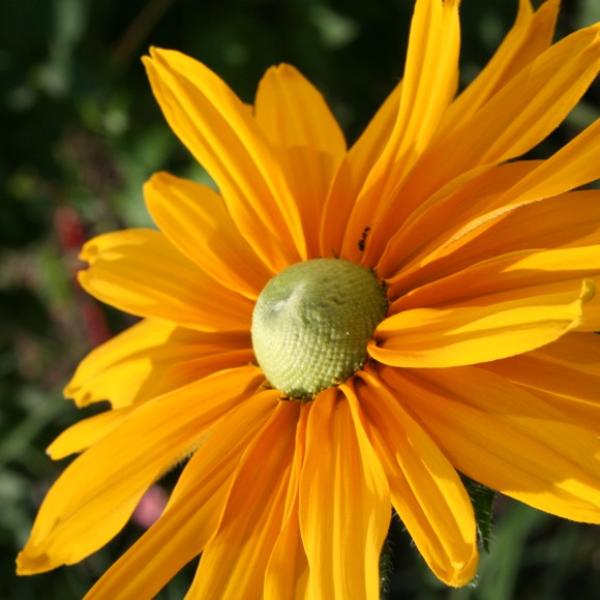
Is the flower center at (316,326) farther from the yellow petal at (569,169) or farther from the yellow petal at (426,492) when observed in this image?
the yellow petal at (569,169)

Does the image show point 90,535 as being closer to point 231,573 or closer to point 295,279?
point 231,573

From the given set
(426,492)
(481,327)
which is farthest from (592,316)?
(426,492)

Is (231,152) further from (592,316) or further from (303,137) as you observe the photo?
(592,316)

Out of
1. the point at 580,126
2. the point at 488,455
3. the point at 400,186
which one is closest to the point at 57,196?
the point at 580,126

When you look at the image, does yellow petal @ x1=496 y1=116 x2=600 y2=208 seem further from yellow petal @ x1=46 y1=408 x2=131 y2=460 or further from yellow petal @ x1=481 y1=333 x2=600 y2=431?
yellow petal @ x1=46 y1=408 x2=131 y2=460

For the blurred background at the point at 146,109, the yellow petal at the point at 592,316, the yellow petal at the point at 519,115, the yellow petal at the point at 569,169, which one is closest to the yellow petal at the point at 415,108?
the yellow petal at the point at 519,115

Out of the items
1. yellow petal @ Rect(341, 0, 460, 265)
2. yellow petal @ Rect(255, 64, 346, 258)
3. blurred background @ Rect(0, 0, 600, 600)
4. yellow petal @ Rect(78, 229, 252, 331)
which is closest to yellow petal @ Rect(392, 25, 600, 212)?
yellow petal @ Rect(341, 0, 460, 265)
